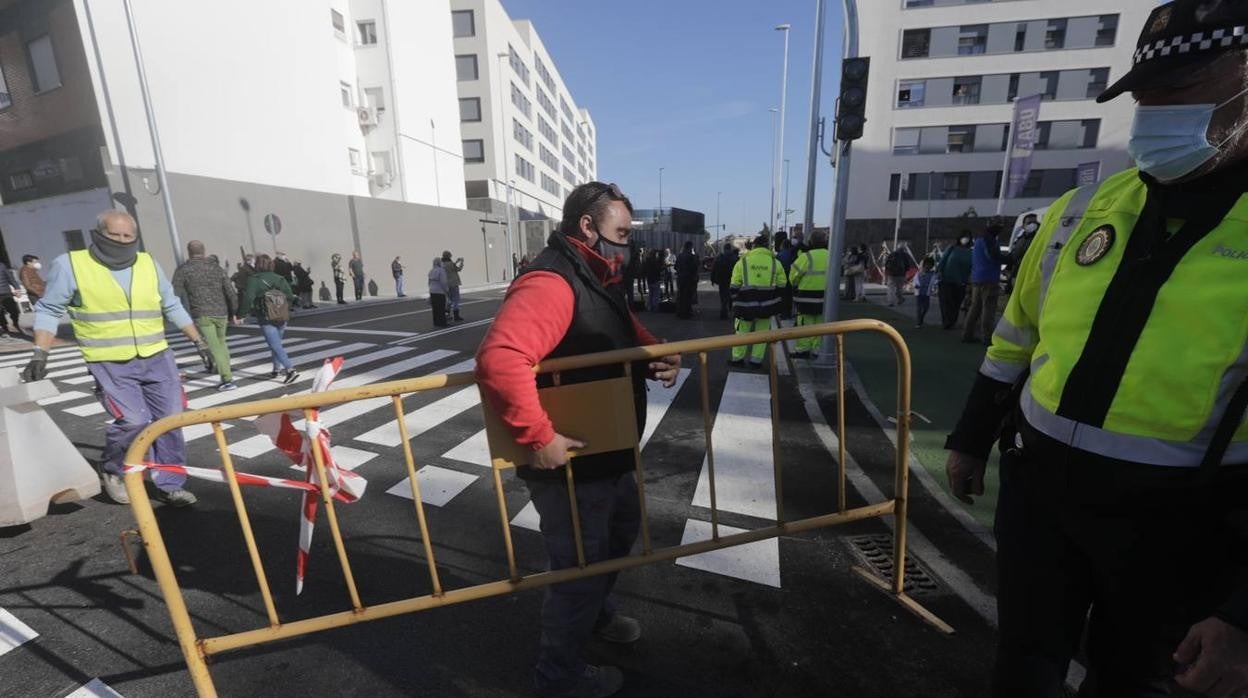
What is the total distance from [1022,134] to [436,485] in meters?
25.4

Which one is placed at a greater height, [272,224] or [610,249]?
[272,224]

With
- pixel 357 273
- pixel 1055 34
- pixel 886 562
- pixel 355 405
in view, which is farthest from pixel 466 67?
pixel 886 562

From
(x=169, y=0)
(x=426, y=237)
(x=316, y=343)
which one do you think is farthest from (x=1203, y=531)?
(x=426, y=237)

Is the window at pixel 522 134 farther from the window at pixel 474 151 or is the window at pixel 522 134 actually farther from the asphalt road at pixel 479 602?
the asphalt road at pixel 479 602

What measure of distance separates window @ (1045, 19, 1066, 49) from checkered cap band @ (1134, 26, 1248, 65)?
44454 mm

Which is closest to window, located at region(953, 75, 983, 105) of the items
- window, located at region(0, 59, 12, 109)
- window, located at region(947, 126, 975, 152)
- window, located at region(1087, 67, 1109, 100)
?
window, located at region(947, 126, 975, 152)

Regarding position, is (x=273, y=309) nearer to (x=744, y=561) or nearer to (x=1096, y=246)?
(x=744, y=561)

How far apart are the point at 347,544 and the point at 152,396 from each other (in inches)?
84.5

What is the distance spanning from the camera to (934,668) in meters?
2.24

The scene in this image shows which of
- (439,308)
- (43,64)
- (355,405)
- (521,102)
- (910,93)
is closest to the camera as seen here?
(355,405)

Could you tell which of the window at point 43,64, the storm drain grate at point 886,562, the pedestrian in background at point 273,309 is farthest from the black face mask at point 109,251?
the window at point 43,64

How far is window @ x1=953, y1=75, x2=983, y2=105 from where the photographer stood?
34.5 metres

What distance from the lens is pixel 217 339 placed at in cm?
736

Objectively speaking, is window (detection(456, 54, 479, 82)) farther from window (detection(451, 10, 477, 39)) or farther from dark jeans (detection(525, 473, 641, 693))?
dark jeans (detection(525, 473, 641, 693))
